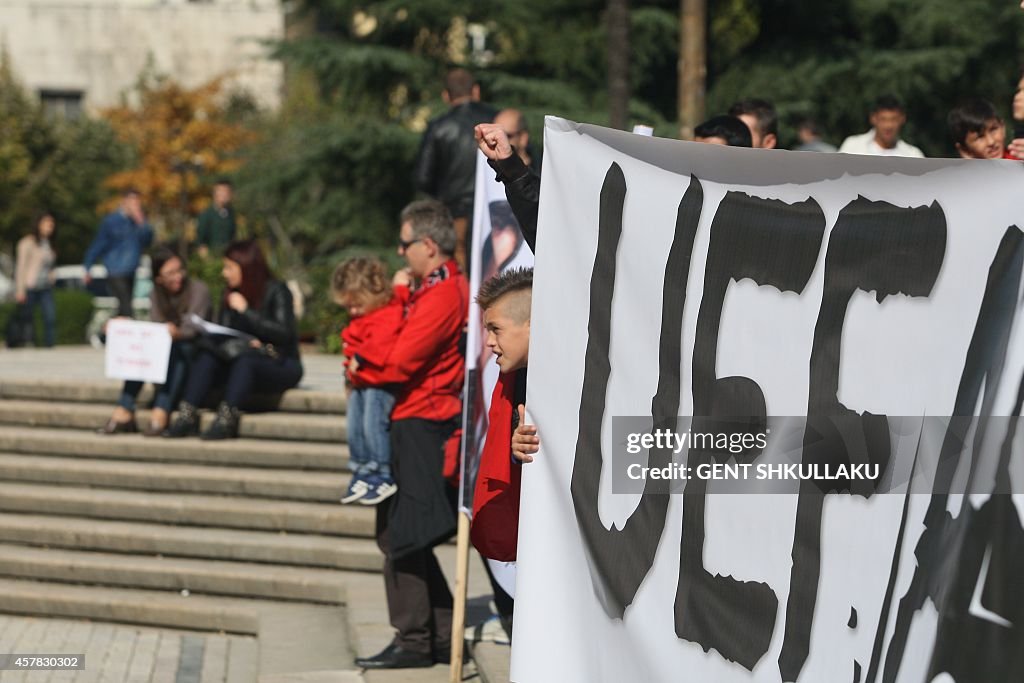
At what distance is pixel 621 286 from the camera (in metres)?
4.27

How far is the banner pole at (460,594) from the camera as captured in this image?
6207 mm

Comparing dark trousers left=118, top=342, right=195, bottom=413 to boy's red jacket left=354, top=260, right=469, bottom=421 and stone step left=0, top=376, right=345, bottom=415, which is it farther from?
boy's red jacket left=354, top=260, right=469, bottom=421

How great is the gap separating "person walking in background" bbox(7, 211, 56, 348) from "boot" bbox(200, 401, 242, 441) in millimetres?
9541

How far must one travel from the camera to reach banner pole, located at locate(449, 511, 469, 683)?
621 cm

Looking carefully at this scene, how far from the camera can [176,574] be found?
889 cm

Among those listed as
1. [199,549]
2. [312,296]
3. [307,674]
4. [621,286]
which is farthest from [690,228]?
[312,296]

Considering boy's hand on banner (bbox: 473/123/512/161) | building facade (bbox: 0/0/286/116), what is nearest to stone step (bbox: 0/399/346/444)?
boy's hand on banner (bbox: 473/123/512/161)

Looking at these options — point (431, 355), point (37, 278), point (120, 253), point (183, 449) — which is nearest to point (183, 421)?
point (183, 449)

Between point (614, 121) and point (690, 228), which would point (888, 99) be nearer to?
point (690, 228)

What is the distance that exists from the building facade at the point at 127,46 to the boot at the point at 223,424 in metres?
36.5

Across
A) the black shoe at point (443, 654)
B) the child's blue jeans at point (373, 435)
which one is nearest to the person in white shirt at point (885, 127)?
the child's blue jeans at point (373, 435)

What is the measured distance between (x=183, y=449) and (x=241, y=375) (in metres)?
0.60

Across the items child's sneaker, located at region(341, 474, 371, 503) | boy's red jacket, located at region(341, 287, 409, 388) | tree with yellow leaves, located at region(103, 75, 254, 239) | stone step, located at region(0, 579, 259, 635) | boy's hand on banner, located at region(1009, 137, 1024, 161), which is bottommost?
stone step, located at region(0, 579, 259, 635)

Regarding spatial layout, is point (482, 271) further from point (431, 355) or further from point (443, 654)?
point (443, 654)
